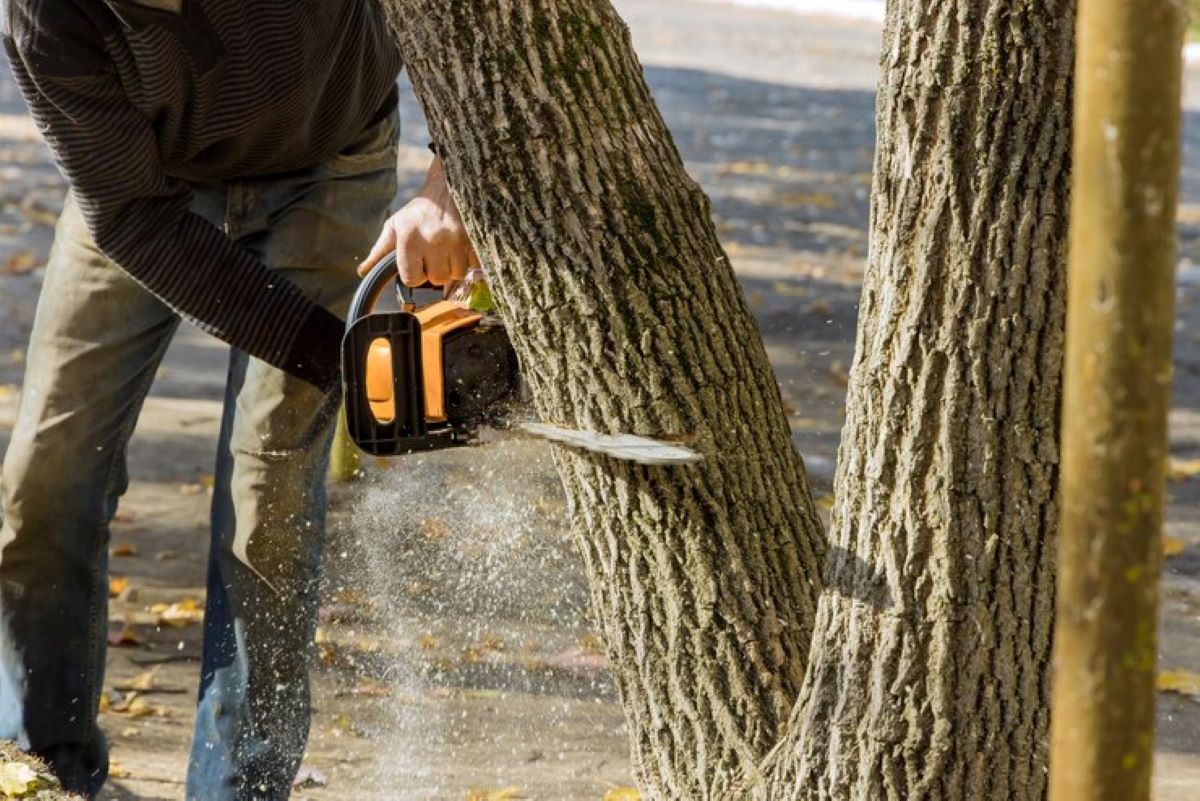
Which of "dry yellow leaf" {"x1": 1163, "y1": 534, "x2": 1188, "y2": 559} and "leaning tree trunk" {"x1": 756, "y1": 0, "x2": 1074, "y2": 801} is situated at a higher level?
"leaning tree trunk" {"x1": 756, "y1": 0, "x2": 1074, "y2": 801}

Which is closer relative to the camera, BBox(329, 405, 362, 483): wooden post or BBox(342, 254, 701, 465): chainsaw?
BBox(342, 254, 701, 465): chainsaw

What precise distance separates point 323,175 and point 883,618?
5.10 ft

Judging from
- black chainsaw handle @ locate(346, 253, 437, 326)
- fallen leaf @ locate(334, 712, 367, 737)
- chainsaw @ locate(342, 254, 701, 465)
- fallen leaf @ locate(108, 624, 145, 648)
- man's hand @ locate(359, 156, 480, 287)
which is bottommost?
fallen leaf @ locate(334, 712, 367, 737)

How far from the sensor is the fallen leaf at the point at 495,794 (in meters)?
3.31

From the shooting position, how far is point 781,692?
2289 mm

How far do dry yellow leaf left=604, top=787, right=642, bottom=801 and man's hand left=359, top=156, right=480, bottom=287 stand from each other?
1196 millimetres

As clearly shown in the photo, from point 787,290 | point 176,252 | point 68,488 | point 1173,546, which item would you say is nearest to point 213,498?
point 68,488

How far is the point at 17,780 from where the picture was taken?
9.02 ft

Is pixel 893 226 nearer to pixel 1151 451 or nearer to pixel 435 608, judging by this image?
pixel 1151 451

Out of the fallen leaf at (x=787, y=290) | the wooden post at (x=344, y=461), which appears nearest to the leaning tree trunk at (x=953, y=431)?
the wooden post at (x=344, y=461)

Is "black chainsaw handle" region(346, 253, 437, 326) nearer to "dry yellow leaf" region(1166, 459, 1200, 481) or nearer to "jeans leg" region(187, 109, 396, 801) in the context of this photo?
"jeans leg" region(187, 109, 396, 801)

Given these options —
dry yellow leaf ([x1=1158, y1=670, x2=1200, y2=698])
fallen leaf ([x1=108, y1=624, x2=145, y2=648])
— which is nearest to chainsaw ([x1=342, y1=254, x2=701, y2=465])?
fallen leaf ([x1=108, y1=624, x2=145, y2=648])

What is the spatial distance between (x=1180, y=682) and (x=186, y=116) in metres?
2.49

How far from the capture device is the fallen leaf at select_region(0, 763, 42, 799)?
2.70 m
